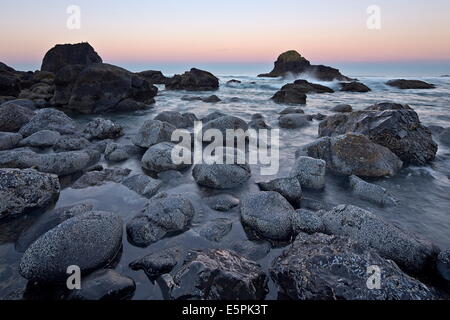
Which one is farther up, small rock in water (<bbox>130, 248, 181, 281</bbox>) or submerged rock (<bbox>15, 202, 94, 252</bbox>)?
submerged rock (<bbox>15, 202, 94, 252</bbox>)

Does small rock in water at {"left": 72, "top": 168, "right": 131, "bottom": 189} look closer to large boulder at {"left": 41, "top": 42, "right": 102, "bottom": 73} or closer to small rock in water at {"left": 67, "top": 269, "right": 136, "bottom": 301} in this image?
small rock in water at {"left": 67, "top": 269, "right": 136, "bottom": 301}

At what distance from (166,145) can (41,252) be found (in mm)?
3929

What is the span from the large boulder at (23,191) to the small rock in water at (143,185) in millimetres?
1289

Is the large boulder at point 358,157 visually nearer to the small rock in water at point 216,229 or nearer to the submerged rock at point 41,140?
the small rock in water at point 216,229

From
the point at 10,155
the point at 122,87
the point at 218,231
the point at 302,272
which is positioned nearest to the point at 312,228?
the point at 302,272

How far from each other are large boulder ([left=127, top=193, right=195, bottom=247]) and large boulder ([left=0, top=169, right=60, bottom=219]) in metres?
1.84

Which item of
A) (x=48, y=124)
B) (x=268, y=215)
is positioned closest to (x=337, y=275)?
(x=268, y=215)

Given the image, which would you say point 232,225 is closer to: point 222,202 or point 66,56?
point 222,202

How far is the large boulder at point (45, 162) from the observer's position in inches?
221

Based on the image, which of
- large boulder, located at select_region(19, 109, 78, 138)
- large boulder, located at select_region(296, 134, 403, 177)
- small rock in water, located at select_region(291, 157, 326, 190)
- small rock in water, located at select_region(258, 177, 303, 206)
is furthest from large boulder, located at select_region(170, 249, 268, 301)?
large boulder, located at select_region(19, 109, 78, 138)

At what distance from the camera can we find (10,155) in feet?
19.3

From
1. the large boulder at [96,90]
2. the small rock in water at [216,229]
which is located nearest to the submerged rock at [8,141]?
the small rock in water at [216,229]

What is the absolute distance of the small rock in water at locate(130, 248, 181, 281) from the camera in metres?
2.97
